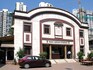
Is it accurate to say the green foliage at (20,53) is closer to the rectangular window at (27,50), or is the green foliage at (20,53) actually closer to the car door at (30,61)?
the rectangular window at (27,50)

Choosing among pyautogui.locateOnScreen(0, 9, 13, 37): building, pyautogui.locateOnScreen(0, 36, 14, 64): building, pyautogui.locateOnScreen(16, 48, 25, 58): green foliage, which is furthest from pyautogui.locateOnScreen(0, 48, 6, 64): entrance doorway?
pyautogui.locateOnScreen(0, 9, 13, 37): building

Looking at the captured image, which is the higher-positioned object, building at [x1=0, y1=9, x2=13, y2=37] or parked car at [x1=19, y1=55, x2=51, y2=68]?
building at [x1=0, y1=9, x2=13, y2=37]

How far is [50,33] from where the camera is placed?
36719 mm

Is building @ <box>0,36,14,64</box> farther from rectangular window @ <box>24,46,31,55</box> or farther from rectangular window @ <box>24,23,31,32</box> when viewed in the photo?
rectangular window @ <box>24,23,31,32</box>

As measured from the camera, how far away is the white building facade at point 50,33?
3362 cm

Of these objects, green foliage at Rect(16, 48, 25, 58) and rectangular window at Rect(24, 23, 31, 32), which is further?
rectangular window at Rect(24, 23, 31, 32)

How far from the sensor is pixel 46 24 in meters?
36.4

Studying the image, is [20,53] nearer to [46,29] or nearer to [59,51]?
[46,29]

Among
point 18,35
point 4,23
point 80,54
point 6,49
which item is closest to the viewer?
point 18,35

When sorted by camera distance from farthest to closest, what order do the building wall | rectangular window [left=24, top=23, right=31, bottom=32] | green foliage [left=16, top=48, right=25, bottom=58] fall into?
rectangular window [left=24, top=23, right=31, bottom=32] → the building wall → green foliage [left=16, top=48, right=25, bottom=58]

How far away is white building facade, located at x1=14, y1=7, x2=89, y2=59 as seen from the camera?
110 ft

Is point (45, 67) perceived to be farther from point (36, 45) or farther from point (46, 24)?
point (46, 24)

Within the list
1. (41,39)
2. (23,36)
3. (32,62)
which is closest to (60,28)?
(41,39)

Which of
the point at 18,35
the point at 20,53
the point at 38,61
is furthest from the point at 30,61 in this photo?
the point at 18,35
